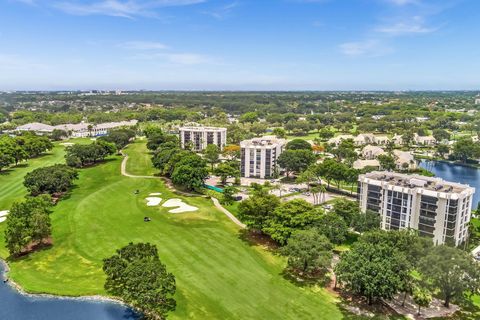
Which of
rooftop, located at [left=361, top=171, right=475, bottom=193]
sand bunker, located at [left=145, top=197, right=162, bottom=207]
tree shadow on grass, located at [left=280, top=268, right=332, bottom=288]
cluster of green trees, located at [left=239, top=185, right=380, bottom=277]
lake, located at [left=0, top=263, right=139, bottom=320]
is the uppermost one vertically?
rooftop, located at [left=361, top=171, right=475, bottom=193]

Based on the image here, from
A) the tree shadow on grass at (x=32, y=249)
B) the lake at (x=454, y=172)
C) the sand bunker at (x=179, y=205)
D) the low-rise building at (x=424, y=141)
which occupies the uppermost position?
the low-rise building at (x=424, y=141)

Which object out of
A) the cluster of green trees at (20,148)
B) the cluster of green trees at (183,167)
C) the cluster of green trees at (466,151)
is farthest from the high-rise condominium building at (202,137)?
the cluster of green trees at (466,151)

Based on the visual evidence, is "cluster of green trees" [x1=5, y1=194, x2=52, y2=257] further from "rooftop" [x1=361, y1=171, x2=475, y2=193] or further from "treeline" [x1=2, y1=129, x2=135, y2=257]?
"rooftop" [x1=361, y1=171, x2=475, y2=193]

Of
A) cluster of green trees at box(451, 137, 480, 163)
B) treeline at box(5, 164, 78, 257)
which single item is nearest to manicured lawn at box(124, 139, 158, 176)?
treeline at box(5, 164, 78, 257)

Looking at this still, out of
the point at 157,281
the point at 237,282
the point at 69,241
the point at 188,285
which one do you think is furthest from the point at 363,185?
the point at 69,241

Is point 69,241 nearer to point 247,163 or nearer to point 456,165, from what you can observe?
point 247,163

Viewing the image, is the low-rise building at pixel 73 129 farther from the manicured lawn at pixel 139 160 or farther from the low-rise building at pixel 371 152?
the low-rise building at pixel 371 152
